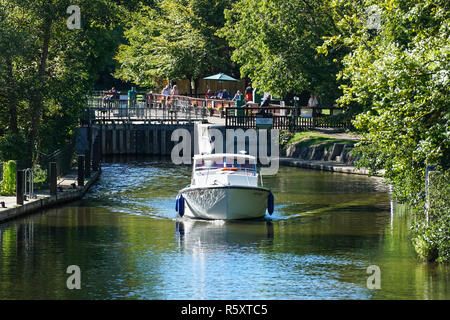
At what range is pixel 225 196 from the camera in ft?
96.8

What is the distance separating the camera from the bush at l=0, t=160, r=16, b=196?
31.1m

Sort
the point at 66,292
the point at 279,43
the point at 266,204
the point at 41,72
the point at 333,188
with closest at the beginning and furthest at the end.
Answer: the point at 66,292 < the point at 266,204 < the point at 41,72 < the point at 333,188 < the point at 279,43

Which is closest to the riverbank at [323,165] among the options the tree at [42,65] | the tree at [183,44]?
the tree at [42,65]

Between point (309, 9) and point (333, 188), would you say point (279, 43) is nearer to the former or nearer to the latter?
point (309, 9)

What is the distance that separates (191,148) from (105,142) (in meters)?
5.99

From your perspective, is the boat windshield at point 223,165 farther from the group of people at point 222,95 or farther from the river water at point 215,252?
the group of people at point 222,95

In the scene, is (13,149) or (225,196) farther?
(13,149)

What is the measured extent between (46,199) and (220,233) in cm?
757

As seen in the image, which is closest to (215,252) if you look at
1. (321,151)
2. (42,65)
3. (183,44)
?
(42,65)

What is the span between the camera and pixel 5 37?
32.6m

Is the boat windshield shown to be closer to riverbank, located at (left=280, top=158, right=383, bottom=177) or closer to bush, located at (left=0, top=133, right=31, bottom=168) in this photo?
bush, located at (left=0, top=133, right=31, bottom=168)

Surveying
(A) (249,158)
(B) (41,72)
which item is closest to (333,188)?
(A) (249,158)

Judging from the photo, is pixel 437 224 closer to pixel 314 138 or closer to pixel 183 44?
pixel 314 138

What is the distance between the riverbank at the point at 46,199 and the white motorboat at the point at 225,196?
495 cm
